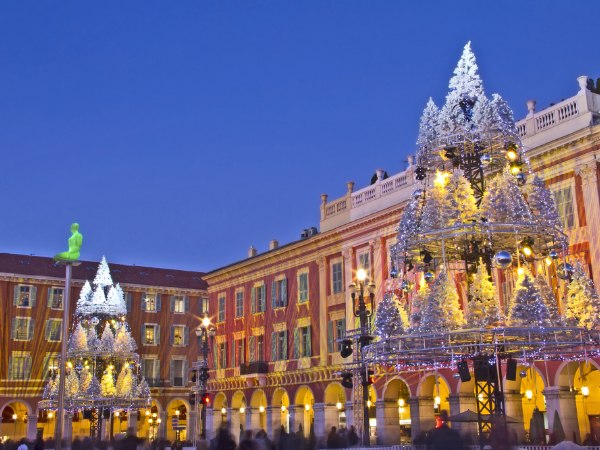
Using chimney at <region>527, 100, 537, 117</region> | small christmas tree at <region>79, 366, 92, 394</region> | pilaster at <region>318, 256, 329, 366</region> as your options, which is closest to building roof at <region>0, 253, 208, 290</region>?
small christmas tree at <region>79, 366, 92, 394</region>

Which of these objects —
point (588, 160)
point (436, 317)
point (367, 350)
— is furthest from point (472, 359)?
point (588, 160)

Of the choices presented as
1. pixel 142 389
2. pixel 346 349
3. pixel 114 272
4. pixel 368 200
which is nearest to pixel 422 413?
pixel 368 200

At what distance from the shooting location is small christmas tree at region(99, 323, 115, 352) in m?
52.8

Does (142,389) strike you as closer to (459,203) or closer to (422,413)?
(422,413)

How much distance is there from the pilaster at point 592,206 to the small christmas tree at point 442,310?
13137 millimetres

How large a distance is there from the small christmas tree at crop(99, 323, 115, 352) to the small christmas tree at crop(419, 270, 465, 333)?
40.5 metres

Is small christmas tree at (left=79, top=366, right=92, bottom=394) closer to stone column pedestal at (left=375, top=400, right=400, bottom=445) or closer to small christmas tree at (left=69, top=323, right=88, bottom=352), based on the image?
small christmas tree at (left=69, top=323, right=88, bottom=352)

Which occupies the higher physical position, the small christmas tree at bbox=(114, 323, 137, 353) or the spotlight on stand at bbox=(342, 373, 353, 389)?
the small christmas tree at bbox=(114, 323, 137, 353)

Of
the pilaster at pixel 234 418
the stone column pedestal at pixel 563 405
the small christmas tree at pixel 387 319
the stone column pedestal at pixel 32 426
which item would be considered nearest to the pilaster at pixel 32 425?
the stone column pedestal at pixel 32 426

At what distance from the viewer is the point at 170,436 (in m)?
65.3

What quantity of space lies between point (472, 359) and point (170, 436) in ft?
176

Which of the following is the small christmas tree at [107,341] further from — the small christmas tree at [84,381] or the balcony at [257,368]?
the balcony at [257,368]

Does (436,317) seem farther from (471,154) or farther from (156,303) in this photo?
(156,303)

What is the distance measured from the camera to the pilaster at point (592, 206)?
89.2 feet
